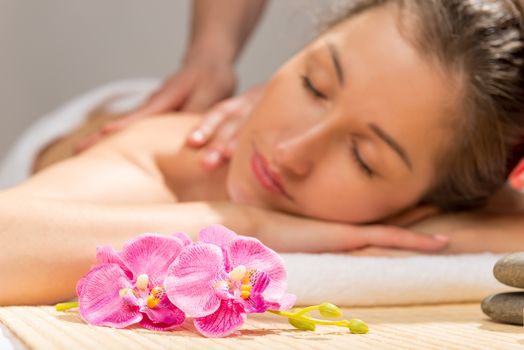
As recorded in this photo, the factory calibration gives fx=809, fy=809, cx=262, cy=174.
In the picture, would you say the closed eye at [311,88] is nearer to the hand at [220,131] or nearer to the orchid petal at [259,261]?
the hand at [220,131]

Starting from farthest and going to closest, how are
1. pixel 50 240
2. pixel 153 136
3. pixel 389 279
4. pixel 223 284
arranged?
1. pixel 153 136
2. pixel 389 279
3. pixel 50 240
4. pixel 223 284

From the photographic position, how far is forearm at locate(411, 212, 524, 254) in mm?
1410

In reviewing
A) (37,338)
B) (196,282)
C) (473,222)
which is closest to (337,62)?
(473,222)

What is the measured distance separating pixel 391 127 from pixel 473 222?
0.27 m

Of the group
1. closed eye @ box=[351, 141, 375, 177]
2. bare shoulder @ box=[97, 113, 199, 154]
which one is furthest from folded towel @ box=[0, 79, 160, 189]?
closed eye @ box=[351, 141, 375, 177]

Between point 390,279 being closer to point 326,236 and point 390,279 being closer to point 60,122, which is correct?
point 326,236

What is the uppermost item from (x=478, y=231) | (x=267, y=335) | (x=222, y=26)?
(x=222, y=26)

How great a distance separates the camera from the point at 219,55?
211cm

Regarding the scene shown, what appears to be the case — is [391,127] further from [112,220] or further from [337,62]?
[112,220]

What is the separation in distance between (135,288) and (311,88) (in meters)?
0.69

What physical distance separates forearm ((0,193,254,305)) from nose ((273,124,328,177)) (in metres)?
0.29

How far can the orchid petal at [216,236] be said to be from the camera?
2.67 feet

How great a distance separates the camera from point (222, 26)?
218 cm

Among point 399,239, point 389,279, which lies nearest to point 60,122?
point 399,239
